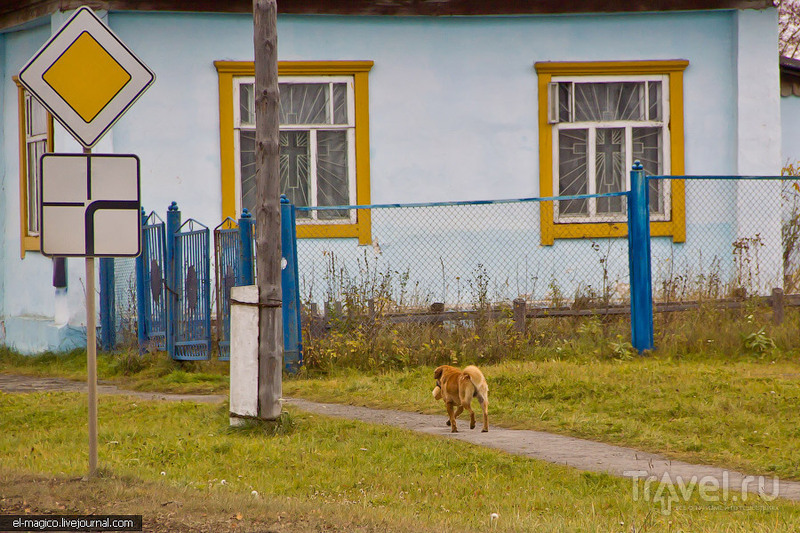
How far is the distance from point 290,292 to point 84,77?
4.64 meters

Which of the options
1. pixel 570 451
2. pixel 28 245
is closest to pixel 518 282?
pixel 570 451

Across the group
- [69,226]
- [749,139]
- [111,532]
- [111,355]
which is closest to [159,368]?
[111,355]

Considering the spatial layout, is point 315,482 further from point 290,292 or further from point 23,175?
point 23,175

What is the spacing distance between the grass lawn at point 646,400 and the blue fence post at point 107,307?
320cm

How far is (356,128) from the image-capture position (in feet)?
42.9

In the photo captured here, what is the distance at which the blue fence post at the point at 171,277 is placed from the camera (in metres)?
11.4

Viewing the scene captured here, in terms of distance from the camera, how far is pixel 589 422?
8.05 meters

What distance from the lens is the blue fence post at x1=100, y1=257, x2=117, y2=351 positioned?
12422 mm

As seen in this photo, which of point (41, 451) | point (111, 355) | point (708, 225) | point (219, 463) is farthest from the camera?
point (708, 225)

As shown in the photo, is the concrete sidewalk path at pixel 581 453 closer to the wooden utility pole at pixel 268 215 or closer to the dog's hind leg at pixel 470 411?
the dog's hind leg at pixel 470 411

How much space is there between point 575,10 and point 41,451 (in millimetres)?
9133

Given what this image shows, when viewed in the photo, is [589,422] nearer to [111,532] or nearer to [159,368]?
[111,532]

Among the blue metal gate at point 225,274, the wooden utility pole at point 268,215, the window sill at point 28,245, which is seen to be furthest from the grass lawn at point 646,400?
the window sill at point 28,245

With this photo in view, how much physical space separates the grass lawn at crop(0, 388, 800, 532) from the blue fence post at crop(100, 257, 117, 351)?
391cm
